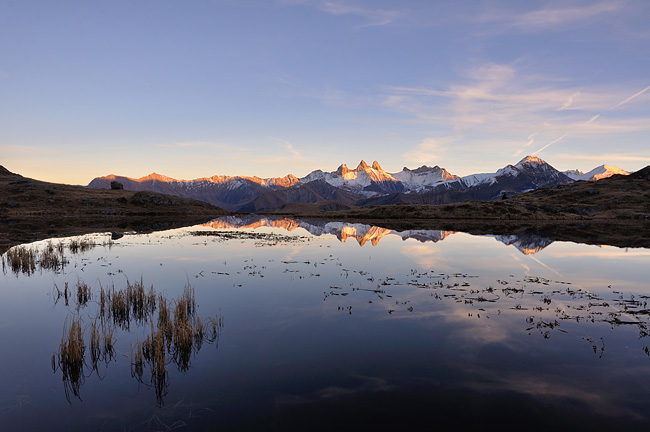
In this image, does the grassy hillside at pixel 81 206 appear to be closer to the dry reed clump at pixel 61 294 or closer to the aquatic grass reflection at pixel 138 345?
the dry reed clump at pixel 61 294

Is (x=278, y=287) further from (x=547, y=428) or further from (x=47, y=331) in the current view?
(x=547, y=428)

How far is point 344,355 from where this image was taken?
16531 millimetres

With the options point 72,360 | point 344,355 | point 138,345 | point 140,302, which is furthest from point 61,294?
point 344,355

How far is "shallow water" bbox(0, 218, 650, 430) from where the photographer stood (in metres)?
12.1

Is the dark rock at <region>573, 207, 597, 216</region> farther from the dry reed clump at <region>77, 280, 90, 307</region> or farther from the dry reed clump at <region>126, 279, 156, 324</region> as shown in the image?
the dry reed clump at <region>77, 280, 90, 307</region>

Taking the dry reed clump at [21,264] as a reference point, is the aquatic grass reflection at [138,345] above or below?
below

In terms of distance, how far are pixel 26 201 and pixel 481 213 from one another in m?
198

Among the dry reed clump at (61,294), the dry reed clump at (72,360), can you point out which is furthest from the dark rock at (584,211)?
the dry reed clump at (72,360)

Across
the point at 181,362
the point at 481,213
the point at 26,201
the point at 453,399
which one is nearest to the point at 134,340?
the point at 181,362

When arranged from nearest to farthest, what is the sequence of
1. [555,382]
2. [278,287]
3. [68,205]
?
[555,382]
[278,287]
[68,205]

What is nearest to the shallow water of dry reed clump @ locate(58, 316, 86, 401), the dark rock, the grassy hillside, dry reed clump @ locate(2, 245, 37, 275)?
dry reed clump @ locate(58, 316, 86, 401)

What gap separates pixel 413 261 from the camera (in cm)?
4419

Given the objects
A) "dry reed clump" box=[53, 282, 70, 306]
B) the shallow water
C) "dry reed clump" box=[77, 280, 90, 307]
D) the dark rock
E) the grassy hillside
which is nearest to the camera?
the shallow water

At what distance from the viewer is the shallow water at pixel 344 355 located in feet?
39.8
